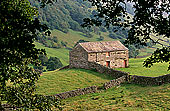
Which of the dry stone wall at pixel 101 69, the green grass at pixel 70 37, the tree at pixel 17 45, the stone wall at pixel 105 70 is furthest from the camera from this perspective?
the green grass at pixel 70 37

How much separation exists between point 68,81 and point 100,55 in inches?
699

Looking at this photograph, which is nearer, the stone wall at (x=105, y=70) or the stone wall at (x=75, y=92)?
the stone wall at (x=75, y=92)

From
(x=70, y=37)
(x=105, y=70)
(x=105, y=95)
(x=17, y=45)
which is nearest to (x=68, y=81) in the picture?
(x=105, y=70)

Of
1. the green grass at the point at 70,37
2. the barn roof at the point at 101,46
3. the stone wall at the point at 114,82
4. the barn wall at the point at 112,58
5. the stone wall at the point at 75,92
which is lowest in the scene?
the stone wall at the point at 75,92

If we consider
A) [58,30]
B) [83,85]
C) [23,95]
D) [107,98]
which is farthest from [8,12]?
[58,30]

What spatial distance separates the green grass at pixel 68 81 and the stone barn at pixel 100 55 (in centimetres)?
978

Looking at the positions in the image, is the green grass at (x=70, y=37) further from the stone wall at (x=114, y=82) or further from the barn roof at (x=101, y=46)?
the stone wall at (x=114, y=82)

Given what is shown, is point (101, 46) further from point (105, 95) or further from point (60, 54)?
point (60, 54)

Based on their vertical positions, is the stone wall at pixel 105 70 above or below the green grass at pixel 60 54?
below

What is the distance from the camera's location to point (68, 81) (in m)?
40.4

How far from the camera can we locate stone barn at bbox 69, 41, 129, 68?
180ft

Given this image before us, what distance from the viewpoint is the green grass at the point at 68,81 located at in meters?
36.0

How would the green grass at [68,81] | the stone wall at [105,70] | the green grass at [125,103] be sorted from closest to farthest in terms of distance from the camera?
the green grass at [125,103]
the green grass at [68,81]
the stone wall at [105,70]

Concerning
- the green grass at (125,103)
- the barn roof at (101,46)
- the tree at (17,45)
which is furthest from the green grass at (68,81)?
the tree at (17,45)
